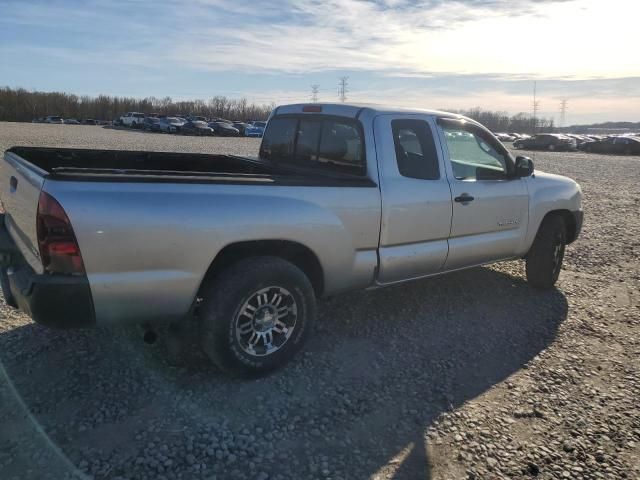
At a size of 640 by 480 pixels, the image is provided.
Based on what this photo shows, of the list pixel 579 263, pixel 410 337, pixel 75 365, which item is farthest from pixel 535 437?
pixel 579 263

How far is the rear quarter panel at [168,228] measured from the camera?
2.93m

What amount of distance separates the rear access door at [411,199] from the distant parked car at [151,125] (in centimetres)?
5382

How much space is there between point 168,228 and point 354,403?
170 cm

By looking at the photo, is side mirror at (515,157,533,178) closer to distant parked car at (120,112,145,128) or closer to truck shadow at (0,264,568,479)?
truck shadow at (0,264,568,479)

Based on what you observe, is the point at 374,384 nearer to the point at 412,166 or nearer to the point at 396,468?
the point at 396,468

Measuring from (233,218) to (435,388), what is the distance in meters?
1.91

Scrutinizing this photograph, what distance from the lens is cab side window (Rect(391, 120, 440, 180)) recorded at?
14.5ft

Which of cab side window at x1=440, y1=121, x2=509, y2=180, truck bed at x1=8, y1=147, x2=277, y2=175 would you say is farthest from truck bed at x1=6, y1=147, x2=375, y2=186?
cab side window at x1=440, y1=121, x2=509, y2=180

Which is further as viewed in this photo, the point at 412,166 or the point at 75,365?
the point at 412,166

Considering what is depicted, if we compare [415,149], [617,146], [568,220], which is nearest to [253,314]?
[415,149]

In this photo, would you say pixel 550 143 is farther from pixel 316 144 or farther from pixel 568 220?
pixel 316 144

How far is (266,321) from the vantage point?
3744mm

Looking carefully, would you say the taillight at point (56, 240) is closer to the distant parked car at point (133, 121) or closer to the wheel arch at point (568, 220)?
the wheel arch at point (568, 220)

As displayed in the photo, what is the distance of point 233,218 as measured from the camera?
3.35m
